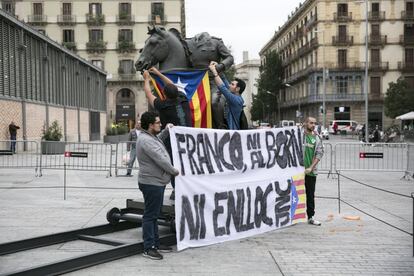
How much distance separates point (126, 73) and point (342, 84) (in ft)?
97.4

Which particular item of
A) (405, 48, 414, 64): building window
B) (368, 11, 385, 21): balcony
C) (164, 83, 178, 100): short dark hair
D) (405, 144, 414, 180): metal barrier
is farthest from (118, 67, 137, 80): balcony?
(164, 83, 178, 100): short dark hair

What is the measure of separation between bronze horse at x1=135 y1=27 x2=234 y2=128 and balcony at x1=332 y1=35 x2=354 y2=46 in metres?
63.8

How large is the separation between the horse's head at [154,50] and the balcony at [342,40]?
6450cm

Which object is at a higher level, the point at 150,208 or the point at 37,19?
the point at 37,19

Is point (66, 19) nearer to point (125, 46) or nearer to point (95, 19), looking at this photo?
point (95, 19)

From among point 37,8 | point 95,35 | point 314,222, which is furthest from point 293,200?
point 37,8

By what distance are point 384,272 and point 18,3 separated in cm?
6879

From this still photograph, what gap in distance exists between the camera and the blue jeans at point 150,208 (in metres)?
5.90

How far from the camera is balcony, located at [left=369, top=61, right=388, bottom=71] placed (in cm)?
6750

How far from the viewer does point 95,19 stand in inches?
2594

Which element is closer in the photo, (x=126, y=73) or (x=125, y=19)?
(x=125, y=19)

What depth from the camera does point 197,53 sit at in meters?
7.56

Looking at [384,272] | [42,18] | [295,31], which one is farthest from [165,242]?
[295,31]

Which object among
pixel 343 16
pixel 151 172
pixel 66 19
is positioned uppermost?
pixel 343 16
